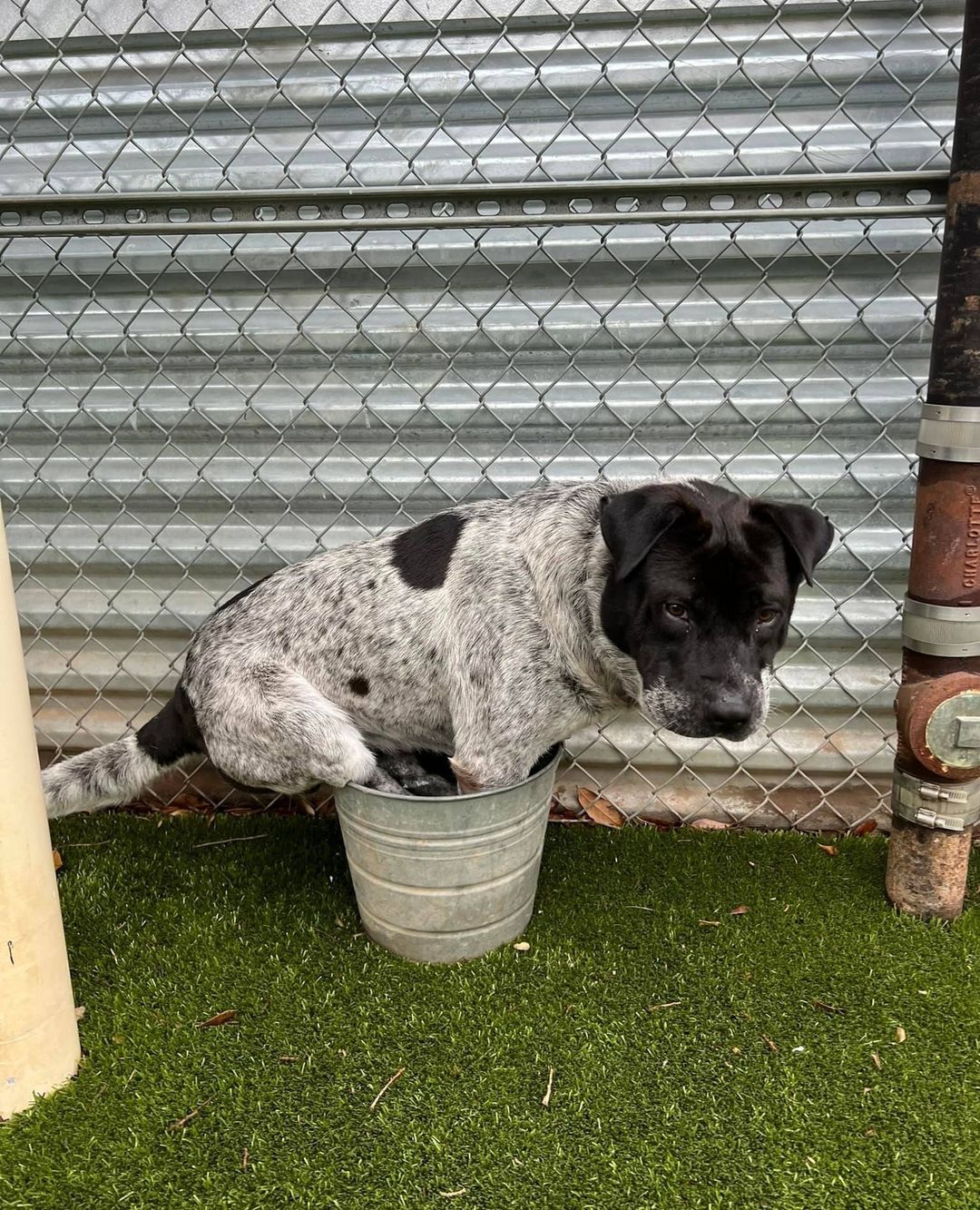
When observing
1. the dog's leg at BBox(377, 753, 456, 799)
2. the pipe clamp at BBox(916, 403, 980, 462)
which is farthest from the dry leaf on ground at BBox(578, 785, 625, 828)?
the pipe clamp at BBox(916, 403, 980, 462)

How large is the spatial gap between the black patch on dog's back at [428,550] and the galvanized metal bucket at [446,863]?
740mm

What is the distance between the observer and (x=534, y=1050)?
8.32ft

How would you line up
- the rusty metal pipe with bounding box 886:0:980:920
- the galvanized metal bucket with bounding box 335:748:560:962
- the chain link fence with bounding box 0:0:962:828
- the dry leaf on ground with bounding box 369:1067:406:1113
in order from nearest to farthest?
the dry leaf on ground with bounding box 369:1067:406:1113 < the rusty metal pipe with bounding box 886:0:980:920 < the galvanized metal bucket with bounding box 335:748:560:962 < the chain link fence with bounding box 0:0:962:828

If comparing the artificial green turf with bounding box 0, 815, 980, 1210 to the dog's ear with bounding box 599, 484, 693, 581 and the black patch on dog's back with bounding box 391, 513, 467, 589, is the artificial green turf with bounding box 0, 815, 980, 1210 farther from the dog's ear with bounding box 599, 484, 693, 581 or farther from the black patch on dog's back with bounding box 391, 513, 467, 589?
the dog's ear with bounding box 599, 484, 693, 581

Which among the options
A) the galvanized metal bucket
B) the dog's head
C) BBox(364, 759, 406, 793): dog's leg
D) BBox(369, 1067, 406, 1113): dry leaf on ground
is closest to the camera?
BBox(369, 1067, 406, 1113): dry leaf on ground

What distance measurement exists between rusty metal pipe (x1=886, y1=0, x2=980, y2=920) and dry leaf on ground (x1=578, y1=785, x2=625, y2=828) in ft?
4.03

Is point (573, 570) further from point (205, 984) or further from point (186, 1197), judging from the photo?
point (186, 1197)

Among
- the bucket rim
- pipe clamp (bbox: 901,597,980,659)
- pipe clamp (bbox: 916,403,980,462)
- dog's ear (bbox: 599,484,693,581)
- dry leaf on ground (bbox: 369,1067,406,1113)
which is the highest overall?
pipe clamp (bbox: 916,403,980,462)

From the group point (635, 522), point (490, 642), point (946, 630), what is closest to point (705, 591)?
point (635, 522)

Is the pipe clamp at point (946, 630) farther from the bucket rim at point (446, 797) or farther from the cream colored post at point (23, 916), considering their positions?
the cream colored post at point (23, 916)

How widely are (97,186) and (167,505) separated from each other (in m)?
1.34

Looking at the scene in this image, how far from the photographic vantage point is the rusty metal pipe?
259cm

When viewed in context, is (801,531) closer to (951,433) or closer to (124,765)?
(951,433)

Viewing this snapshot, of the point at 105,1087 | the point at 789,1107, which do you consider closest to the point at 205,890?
the point at 105,1087
